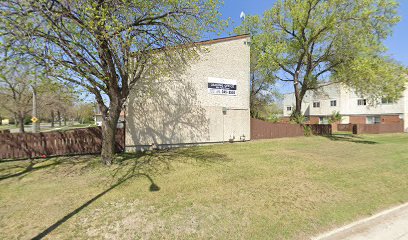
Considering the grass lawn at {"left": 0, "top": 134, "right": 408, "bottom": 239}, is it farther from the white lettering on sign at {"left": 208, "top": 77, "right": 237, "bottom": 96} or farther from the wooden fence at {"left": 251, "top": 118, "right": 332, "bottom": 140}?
the wooden fence at {"left": 251, "top": 118, "right": 332, "bottom": 140}

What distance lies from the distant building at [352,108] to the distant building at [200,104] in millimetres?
17905

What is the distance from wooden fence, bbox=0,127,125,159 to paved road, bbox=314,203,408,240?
10619mm

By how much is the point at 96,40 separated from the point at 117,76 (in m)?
1.69

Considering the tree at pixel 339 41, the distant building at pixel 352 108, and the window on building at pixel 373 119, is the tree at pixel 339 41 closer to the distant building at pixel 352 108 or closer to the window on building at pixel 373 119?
the distant building at pixel 352 108

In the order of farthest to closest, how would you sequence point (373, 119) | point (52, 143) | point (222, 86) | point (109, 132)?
point (373, 119)
point (222, 86)
point (52, 143)
point (109, 132)

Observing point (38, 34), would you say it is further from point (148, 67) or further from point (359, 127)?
point (359, 127)

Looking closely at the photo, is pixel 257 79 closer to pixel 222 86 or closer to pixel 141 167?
pixel 222 86

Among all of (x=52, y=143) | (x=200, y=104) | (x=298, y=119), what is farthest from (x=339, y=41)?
(x=52, y=143)

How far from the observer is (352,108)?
35.4 meters

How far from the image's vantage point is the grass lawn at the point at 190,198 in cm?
390

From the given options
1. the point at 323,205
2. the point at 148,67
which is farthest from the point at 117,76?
the point at 323,205

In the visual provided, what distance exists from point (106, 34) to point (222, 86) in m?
9.32

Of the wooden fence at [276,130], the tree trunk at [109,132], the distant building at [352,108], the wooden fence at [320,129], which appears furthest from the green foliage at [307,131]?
the tree trunk at [109,132]

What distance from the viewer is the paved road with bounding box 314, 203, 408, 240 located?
3686 millimetres
